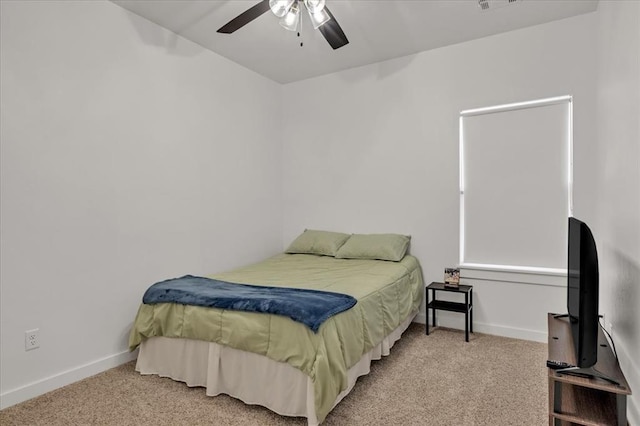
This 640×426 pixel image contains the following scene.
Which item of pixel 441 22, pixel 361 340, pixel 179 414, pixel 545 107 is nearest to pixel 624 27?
pixel 545 107

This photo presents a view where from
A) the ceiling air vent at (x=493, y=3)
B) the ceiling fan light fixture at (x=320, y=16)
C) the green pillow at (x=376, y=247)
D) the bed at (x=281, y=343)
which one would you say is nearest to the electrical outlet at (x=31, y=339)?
the bed at (x=281, y=343)

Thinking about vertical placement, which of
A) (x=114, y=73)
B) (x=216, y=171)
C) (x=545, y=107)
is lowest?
(x=216, y=171)

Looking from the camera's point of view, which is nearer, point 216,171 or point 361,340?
point 361,340

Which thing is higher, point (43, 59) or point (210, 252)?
point (43, 59)

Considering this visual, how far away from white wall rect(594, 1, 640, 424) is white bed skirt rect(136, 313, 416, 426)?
1447 millimetres

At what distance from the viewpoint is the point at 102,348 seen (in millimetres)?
2701

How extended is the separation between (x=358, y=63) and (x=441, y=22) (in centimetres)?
108

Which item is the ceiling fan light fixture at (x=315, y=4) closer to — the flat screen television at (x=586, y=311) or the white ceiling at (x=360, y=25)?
the white ceiling at (x=360, y=25)

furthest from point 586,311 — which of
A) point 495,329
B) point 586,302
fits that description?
point 495,329

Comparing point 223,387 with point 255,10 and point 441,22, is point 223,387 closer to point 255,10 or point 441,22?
point 255,10

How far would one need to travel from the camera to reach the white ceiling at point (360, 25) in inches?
112

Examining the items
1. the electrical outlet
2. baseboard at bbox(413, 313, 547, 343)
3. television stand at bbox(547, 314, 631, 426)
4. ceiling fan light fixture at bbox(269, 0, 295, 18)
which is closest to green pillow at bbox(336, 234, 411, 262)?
baseboard at bbox(413, 313, 547, 343)

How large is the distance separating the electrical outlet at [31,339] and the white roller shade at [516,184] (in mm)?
3419

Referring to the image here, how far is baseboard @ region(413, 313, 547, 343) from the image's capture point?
317cm
